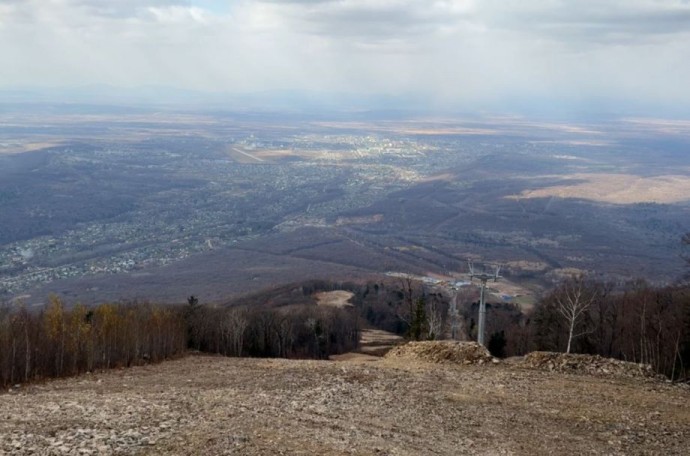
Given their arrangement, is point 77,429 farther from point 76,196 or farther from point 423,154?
point 423,154

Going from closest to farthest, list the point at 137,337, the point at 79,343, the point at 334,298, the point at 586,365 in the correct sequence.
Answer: the point at 586,365, the point at 79,343, the point at 137,337, the point at 334,298

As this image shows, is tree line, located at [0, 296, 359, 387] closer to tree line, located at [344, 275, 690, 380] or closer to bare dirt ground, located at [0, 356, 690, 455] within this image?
bare dirt ground, located at [0, 356, 690, 455]

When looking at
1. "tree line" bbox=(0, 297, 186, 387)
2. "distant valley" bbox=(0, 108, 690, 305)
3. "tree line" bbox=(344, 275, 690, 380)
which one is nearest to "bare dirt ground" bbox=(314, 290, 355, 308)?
"tree line" bbox=(344, 275, 690, 380)

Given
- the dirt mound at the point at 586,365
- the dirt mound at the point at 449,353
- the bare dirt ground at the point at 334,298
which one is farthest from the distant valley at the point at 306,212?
the dirt mound at the point at 586,365

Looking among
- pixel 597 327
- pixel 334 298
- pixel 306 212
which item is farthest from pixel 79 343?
pixel 306 212

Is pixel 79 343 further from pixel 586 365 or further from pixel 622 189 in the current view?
pixel 622 189

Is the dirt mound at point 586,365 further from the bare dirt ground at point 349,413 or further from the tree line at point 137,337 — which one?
the tree line at point 137,337

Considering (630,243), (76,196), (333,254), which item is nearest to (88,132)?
(76,196)
